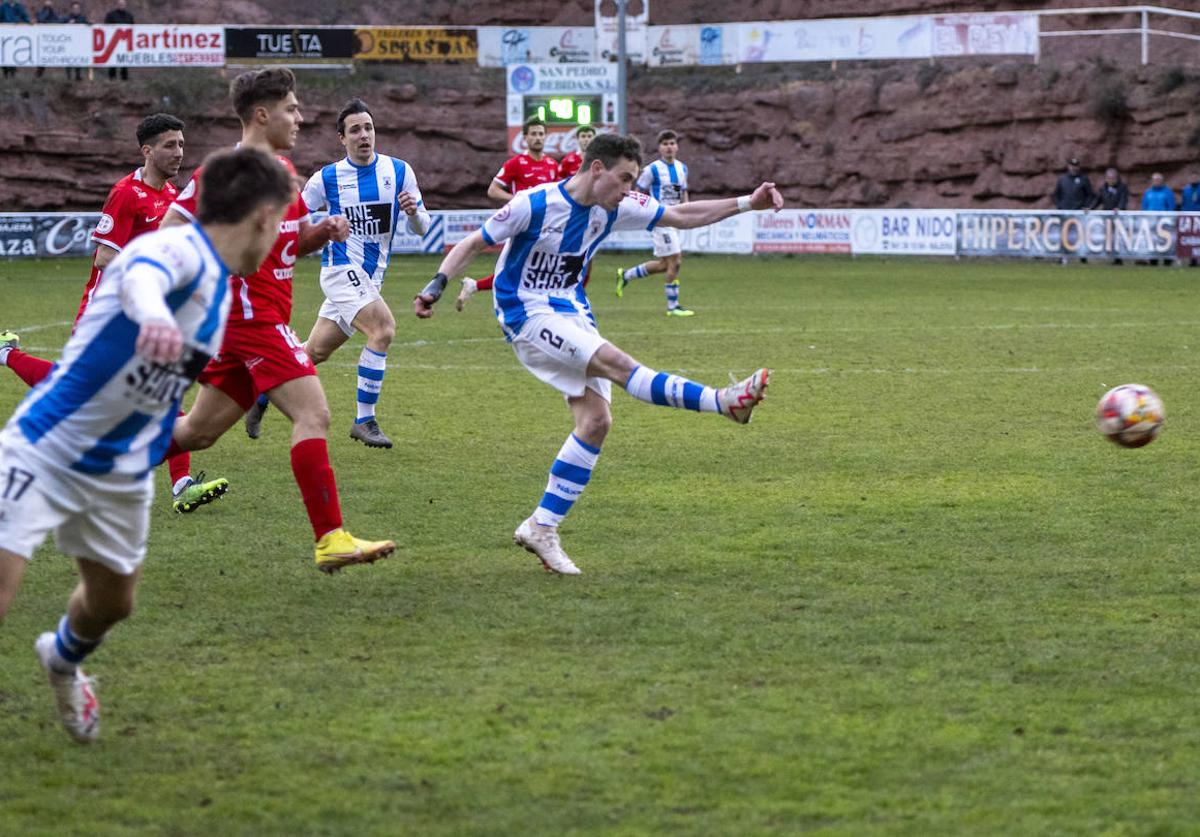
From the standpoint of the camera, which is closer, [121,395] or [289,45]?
[121,395]

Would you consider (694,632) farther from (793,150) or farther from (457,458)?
(793,150)

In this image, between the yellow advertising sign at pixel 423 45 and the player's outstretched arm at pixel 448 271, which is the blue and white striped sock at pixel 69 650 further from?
the yellow advertising sign at pixel 423 45

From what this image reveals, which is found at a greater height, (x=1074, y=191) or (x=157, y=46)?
(x=157, y=46)

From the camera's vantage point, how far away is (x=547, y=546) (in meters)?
7.18

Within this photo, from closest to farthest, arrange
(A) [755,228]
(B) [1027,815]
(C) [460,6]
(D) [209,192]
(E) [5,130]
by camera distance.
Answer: (B) [1027,815], (D) [209,192], (A) [755,228], (E) [5,130], (C) [460,6]

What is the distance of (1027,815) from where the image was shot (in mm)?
4207

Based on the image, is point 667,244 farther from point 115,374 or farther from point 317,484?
point 115,374

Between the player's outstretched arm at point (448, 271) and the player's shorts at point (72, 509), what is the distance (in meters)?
2.70

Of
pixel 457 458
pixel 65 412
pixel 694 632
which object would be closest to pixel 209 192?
pixel 65 412

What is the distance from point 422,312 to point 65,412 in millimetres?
2970

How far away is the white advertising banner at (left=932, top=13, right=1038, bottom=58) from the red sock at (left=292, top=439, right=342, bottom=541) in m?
34.4

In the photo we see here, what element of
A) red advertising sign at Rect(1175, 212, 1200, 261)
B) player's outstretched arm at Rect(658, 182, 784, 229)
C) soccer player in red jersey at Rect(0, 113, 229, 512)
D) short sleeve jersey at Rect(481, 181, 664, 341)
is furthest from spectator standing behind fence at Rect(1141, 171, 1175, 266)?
short sleeve jersey at Rect(481, 181, 664, 341)

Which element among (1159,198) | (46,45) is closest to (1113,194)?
(1159,198)

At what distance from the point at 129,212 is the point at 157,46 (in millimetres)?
33303
